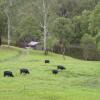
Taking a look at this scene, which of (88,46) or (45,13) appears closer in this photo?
(45,13)

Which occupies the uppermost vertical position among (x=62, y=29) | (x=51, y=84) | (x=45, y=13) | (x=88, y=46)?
(x=45, y=13)

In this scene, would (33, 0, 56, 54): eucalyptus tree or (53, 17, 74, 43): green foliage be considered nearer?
(33, 0, 56, 54): eucalyptus tree

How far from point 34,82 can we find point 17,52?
3736 centimetres

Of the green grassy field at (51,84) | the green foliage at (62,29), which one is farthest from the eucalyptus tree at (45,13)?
the green grassy field at (51,84)

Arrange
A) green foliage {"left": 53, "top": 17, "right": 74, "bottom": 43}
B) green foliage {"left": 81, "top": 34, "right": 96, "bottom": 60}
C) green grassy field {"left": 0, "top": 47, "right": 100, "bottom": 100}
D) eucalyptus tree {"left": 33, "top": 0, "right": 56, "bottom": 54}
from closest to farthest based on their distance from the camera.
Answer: green grassy field {"left": 0, "top": 47, "right": 100, "bottom": 100} → eucalyptus tree {"left": 33, "top": 0, "right": 56, "bottom": 54} → green foliage {"left": 53, "top": 17, "right": 74, "bottom": 43} → green foliage {"left": 81, "top": 34, "right": 96, "bottom": 60}

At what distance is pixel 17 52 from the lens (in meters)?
81.5

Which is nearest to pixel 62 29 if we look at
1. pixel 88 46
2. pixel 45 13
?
pixel 88 46

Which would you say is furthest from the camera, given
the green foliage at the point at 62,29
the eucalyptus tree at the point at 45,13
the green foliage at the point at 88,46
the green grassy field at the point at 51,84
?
the green foliage at the point at 88,46

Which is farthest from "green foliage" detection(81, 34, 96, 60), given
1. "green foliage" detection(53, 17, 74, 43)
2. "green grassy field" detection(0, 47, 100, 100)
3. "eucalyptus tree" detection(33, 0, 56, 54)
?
"green grassy field" detection(0, 47, 100, 100)

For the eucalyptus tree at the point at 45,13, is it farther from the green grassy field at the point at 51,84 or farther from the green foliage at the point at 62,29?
the green grassy field at the point at 51,84

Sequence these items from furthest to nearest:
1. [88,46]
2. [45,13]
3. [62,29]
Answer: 1. [88,46]
2. [62,29]
3. [45,13]

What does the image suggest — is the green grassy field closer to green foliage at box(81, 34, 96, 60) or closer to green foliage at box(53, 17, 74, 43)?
green foliage at box(53, 17, 74, 43)

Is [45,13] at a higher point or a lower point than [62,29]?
higher

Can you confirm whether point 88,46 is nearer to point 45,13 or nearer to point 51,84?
point 45,13
